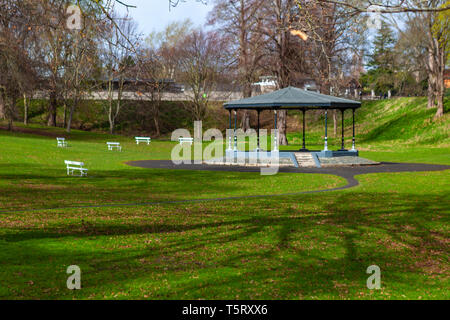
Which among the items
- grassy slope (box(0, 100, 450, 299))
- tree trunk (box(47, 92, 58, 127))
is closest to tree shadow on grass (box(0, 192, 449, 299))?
→ grassy slope (box(0, 100, 450, 299))

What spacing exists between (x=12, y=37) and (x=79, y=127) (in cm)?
4923

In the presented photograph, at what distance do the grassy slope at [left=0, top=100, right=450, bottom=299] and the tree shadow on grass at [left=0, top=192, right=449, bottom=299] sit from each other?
0.08 ft

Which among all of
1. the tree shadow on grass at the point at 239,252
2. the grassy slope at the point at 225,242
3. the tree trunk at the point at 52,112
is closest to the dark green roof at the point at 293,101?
the grassy slope at the point at 225,242

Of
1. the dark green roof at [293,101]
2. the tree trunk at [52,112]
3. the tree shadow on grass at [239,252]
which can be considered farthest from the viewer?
the tree trunk at [52,112]

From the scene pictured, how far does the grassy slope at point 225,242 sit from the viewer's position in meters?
7.11

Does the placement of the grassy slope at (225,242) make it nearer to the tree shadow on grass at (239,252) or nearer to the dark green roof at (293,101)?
the tree shadow on grass at (239,252)

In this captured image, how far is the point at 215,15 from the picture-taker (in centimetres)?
4906

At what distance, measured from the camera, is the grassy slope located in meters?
7.11

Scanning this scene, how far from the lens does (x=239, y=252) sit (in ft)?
29.9

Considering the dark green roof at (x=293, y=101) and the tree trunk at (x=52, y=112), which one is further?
the tree trunk at (x=52, y=112)

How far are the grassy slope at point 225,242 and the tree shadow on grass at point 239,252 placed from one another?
23 millimetres

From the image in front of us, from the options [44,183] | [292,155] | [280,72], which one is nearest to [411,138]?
[280,72]
